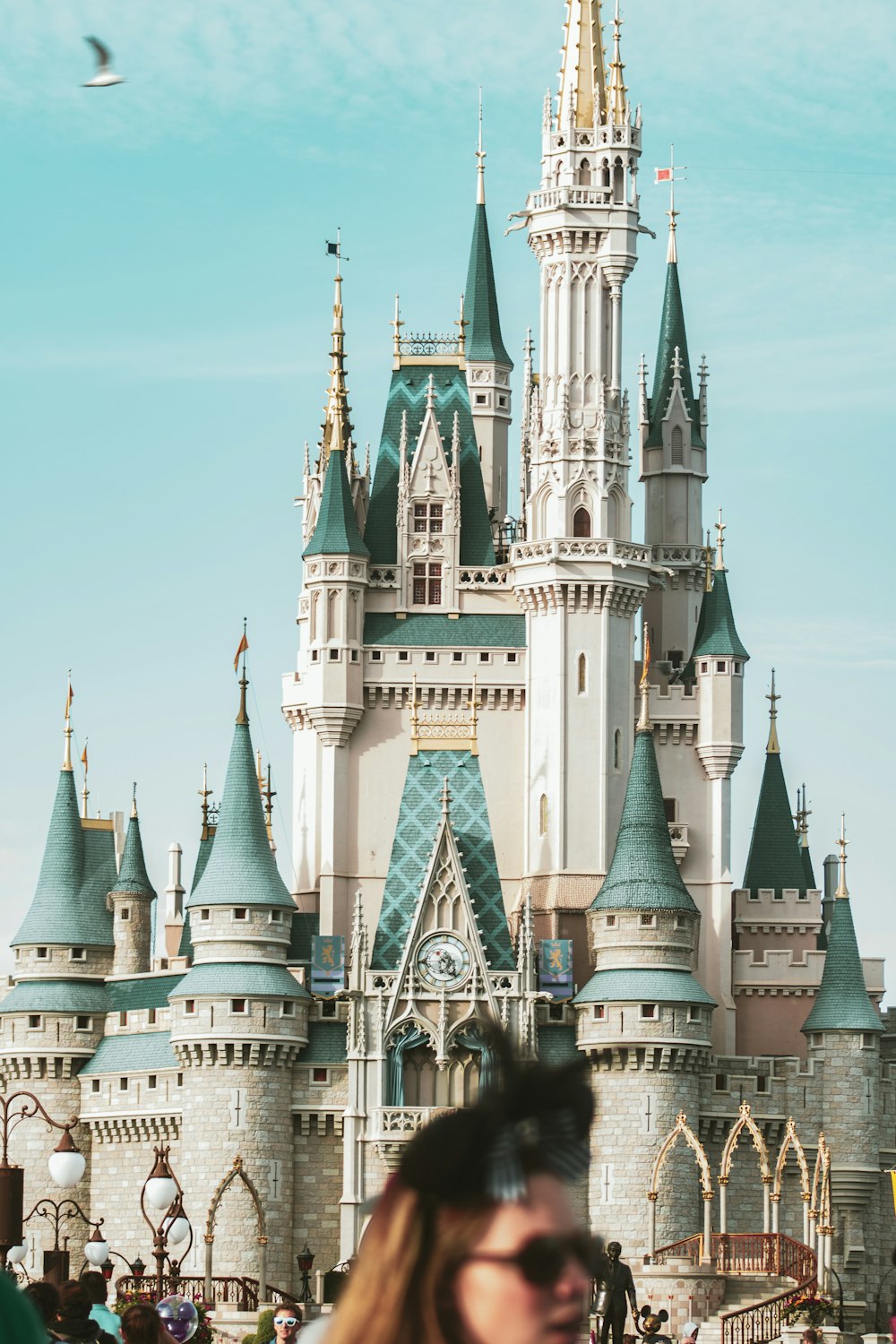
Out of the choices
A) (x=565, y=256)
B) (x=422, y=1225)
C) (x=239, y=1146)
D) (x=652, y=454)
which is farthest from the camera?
(x=652, y=454)

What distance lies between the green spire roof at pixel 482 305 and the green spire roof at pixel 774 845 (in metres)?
12.6

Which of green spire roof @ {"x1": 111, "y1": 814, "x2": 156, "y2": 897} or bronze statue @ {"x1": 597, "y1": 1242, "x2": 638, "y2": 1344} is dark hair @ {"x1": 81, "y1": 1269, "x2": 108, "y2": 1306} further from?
green spire roof @ {"x1": 111, "y1": 814, "x2": 156, "y2": 897}

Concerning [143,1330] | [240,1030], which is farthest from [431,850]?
[143,1330]

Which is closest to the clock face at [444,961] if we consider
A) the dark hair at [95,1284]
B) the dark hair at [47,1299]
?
the dark hair at [95,1284]

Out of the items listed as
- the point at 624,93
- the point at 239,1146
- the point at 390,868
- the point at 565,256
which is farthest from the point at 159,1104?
the point at 624,93

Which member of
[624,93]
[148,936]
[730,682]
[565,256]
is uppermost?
[624,93]

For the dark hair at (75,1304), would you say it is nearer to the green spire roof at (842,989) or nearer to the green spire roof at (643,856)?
the green spire roof at (643,856)

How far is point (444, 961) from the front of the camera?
63.8 metres

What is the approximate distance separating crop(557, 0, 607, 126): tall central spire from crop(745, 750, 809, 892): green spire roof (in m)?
17.4

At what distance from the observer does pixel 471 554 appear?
2832 inches

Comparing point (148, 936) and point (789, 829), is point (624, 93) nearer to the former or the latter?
point (789, 829)

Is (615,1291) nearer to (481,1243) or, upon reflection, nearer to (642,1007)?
(481,1243)

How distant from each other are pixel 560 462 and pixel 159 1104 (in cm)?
1734

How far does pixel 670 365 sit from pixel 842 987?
1724 centimetres
